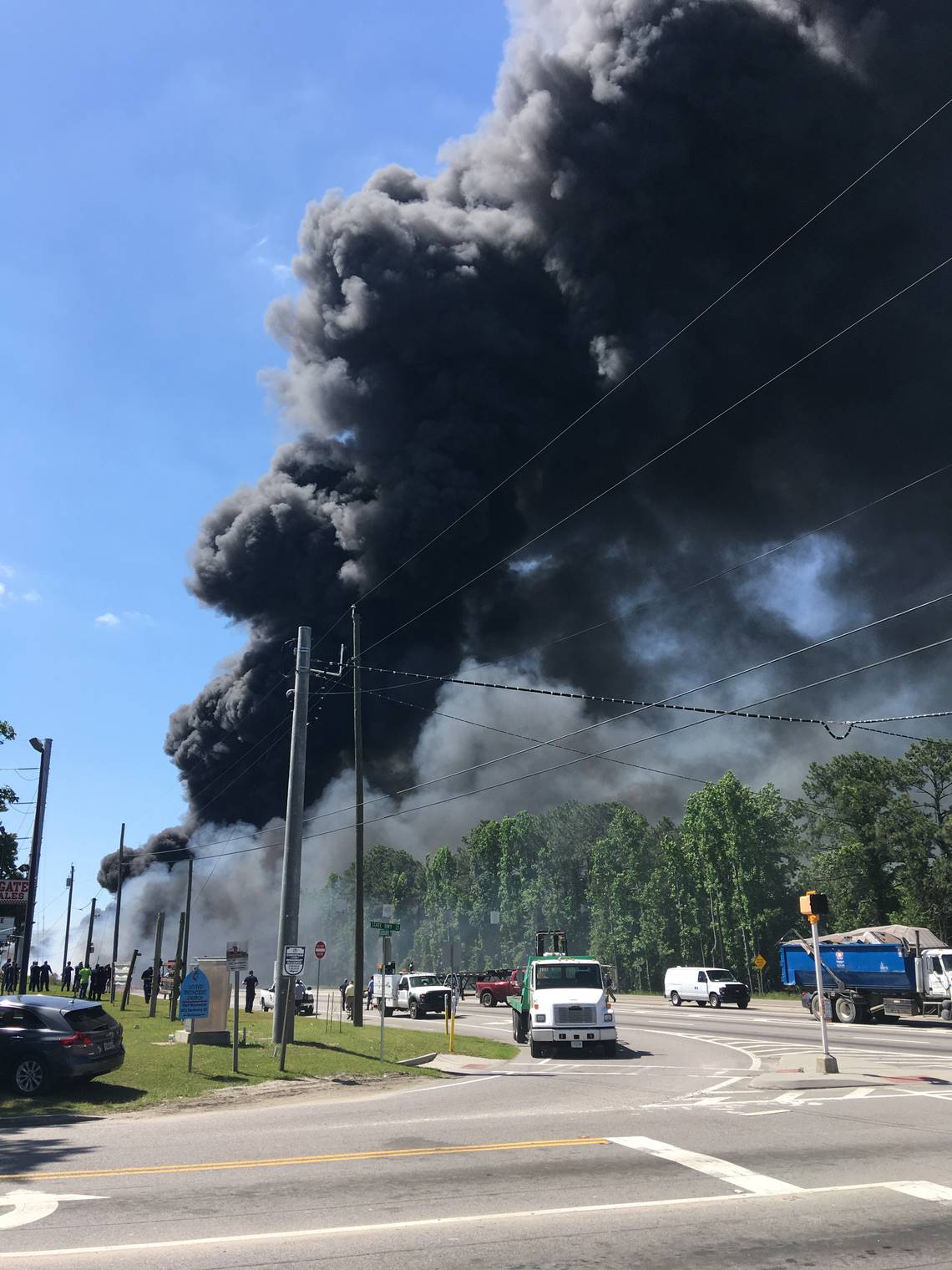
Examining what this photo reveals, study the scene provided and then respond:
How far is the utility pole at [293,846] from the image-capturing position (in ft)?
63.6

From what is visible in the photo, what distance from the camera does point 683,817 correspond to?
7312cm

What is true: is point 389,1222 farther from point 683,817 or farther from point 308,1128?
point 683,817

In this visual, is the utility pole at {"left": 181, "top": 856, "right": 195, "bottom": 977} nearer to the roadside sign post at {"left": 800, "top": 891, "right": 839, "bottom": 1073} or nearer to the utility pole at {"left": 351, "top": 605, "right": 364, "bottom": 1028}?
the utility pole at {"left": 351, "top": 605, "right": 364, "bottom": 1028}

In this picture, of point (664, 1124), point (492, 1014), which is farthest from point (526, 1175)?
point (492, 1014)

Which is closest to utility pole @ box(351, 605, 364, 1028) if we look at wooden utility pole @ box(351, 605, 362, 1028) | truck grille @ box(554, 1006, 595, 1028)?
wooden utility pole @ box(351, 605, 362, 1028)

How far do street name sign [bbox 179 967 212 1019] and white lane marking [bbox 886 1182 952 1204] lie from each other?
13.3 metres

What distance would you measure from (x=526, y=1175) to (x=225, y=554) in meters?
63.6

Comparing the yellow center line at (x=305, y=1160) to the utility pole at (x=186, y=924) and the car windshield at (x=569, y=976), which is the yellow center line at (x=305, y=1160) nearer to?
the car windshield at (x=569, y=976)

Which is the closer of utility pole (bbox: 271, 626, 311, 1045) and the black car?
the black car

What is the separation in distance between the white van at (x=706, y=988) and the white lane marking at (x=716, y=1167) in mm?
37767

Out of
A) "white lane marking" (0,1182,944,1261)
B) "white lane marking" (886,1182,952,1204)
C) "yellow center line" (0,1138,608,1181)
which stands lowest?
"yellow center line" (0,1138,608,1181)

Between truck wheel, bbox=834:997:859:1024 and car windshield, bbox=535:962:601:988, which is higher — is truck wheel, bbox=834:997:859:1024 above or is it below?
below

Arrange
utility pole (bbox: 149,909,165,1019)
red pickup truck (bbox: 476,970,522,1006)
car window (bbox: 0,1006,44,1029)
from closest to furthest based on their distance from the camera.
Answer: car window (bbox: 0,1006,44,1029), utility pole (bbox: 149,909,165,1019), red pickup truck (bbox: 476,970,522,1006)

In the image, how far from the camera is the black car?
45.7 feet
